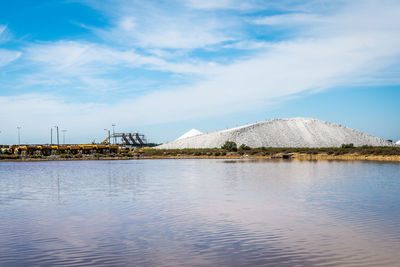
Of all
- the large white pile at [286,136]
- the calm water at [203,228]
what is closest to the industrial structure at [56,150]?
the large white pile at [286,136]

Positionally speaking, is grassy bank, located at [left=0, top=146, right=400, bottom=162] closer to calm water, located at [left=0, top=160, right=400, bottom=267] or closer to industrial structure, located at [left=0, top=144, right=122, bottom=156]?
industrial structure, located at [left=0, top=144, right=122, bottom=156]

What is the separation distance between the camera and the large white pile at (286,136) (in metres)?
119

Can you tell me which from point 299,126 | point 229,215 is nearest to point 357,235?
point 229,215

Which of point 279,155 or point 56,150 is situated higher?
point 56,150

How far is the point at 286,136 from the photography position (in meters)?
124

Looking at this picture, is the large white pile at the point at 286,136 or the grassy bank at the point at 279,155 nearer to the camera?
the grassy bank at the point at 279,155

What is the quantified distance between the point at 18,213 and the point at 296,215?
9.92 metres

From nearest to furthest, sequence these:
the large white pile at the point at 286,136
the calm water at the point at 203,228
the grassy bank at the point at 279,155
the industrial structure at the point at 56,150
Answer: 1. the calm water at the point at 203,228
2. the grassy bank at the point at 279,155
3. the industrial structure at the point at 56,150
4. the large white pile at the point at 286,136

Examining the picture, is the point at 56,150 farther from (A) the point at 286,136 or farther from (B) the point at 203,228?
(B) the point at 203,228

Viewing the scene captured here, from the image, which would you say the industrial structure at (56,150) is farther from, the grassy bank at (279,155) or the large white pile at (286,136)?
the large white pile at (286,136)

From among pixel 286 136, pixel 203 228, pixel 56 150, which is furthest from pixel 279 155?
pixel 203 228

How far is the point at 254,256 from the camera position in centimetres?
859

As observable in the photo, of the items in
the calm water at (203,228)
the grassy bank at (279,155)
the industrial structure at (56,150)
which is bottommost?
the calm water at (203,228)

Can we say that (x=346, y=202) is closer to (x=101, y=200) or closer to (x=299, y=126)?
(x=101, y=200)
